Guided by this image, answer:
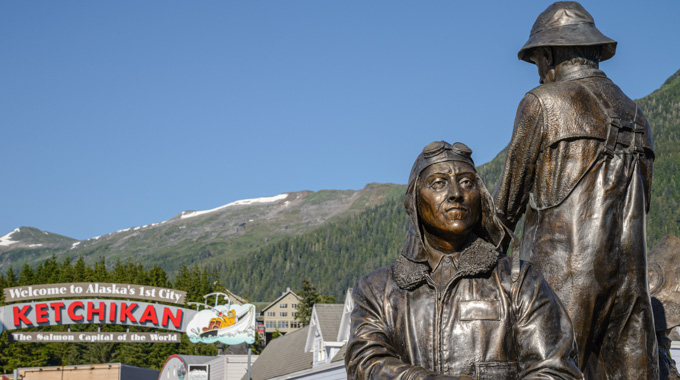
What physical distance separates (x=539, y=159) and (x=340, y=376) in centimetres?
2495

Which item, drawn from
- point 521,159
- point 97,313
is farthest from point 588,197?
point 97,313

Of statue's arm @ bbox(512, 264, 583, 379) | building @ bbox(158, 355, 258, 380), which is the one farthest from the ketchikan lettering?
statue's arm @ bbox(512, 264, 583, 379)

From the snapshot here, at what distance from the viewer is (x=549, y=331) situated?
4098mm

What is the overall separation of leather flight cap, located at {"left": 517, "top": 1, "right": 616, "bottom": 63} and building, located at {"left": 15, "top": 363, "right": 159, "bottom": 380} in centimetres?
4384

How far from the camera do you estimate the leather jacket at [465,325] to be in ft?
13.4

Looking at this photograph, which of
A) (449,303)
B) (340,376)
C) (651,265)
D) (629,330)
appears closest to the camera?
(449,303)

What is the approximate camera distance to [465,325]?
13.8 ft

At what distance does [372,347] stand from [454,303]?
0.43m

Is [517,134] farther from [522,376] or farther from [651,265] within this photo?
[522,376]

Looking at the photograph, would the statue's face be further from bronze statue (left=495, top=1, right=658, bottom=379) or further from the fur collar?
bronze statue (left=495, top=1, right=658, bottom=379)

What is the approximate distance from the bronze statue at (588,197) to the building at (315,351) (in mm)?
23887

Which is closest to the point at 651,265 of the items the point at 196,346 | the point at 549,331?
the point at 549,331

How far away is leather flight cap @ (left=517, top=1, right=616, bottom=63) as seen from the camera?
6543mm

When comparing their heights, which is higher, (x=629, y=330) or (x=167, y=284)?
(x=167, y=284)
